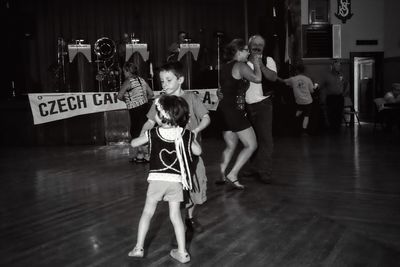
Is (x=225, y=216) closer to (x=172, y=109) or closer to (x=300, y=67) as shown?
(x=172, y=109)

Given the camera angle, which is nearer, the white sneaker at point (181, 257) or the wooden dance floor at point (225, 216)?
the white sneaker at point (181, 257)

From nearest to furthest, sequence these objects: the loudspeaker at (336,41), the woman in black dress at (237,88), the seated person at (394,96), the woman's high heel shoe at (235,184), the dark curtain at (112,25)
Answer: the woman in black dress at (237,88) < the woman's high heel shoe at (235,184) < the seated person at (394,96) < the loudspeaker at (336,41) < the dark curtain at (112,25)

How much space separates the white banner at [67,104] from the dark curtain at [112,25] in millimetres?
3868

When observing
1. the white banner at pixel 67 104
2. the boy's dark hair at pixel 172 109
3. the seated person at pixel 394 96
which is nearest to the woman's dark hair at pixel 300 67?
the seated person at pixel 394 96

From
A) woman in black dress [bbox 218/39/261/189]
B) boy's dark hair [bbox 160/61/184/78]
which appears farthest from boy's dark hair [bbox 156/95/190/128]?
woman in black dress [bbox 218/39/261/189]

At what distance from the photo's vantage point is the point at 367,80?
12766 millimetres

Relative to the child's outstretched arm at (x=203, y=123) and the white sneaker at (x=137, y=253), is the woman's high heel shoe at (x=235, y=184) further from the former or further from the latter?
the white sneaker at (x=137, y=253)

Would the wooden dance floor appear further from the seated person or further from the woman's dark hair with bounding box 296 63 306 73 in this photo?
the seated person

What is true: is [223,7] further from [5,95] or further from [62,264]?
[62,264]

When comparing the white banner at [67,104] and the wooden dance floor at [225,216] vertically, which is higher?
the white banner at [67,104]

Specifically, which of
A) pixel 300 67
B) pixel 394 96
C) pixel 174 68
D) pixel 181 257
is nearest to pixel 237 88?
pixel 174 68

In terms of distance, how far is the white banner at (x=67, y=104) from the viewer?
866 cm

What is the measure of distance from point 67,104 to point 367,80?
315 inches

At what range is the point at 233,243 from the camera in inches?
120
